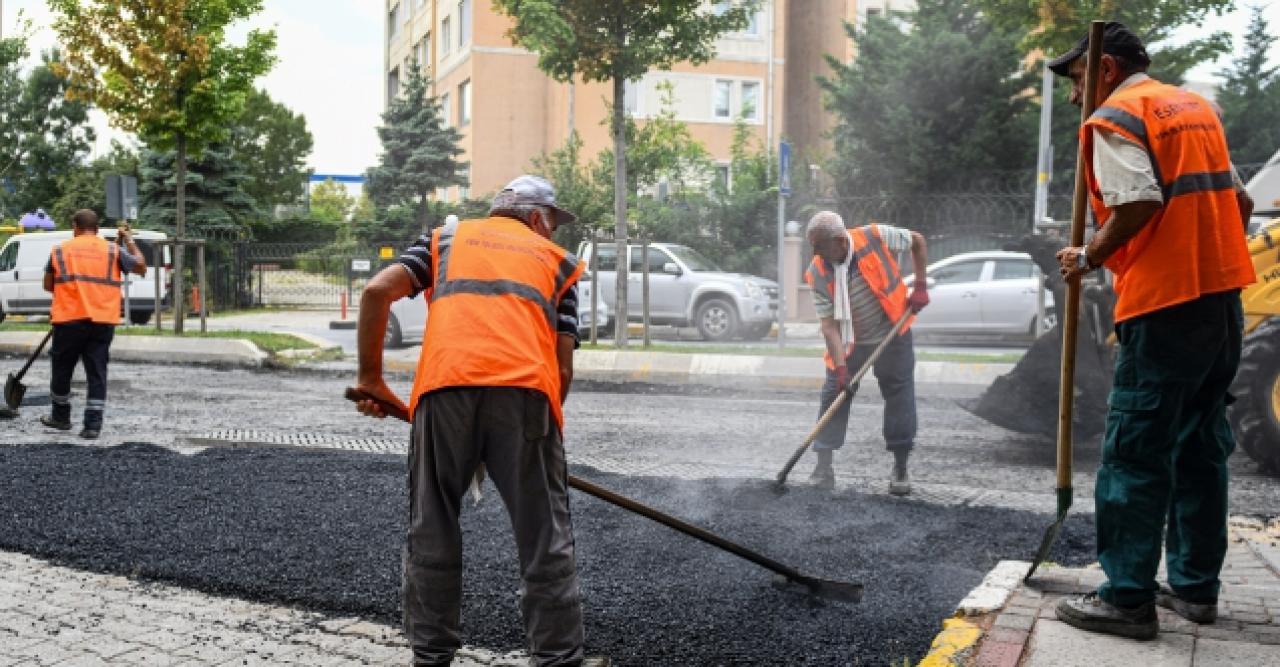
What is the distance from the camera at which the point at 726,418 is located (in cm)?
960

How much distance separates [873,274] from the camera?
653cm

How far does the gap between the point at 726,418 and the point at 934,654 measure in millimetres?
6211

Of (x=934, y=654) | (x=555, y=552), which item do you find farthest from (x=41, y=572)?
(x=934, y=654)

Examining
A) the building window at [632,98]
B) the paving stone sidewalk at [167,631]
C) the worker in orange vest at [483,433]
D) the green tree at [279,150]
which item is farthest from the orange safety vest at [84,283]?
the green tree at [279,150]

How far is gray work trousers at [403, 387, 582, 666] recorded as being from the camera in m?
3.19

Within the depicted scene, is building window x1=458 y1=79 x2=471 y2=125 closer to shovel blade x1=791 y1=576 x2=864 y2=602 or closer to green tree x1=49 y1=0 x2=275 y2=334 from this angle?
green tree x1=49 y1=0 x2=275 y2=334

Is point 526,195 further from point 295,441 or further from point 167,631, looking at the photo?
point 295,441

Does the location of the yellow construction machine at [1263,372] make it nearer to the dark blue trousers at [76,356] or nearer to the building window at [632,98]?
the dark blue trousers at [76,356]

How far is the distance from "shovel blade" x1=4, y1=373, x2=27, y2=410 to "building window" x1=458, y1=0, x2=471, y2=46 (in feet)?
95.5

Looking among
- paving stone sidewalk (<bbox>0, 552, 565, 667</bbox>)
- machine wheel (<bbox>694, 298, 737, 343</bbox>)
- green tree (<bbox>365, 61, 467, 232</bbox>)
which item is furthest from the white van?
paving stone sidewalk (<bbox>0, 552, 565, 667</bbox>)

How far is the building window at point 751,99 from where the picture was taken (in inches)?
1452

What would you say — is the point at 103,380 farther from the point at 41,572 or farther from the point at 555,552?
the point at 555,552

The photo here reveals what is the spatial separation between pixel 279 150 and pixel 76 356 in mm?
50775

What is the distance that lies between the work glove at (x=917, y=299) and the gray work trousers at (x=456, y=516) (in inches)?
146
